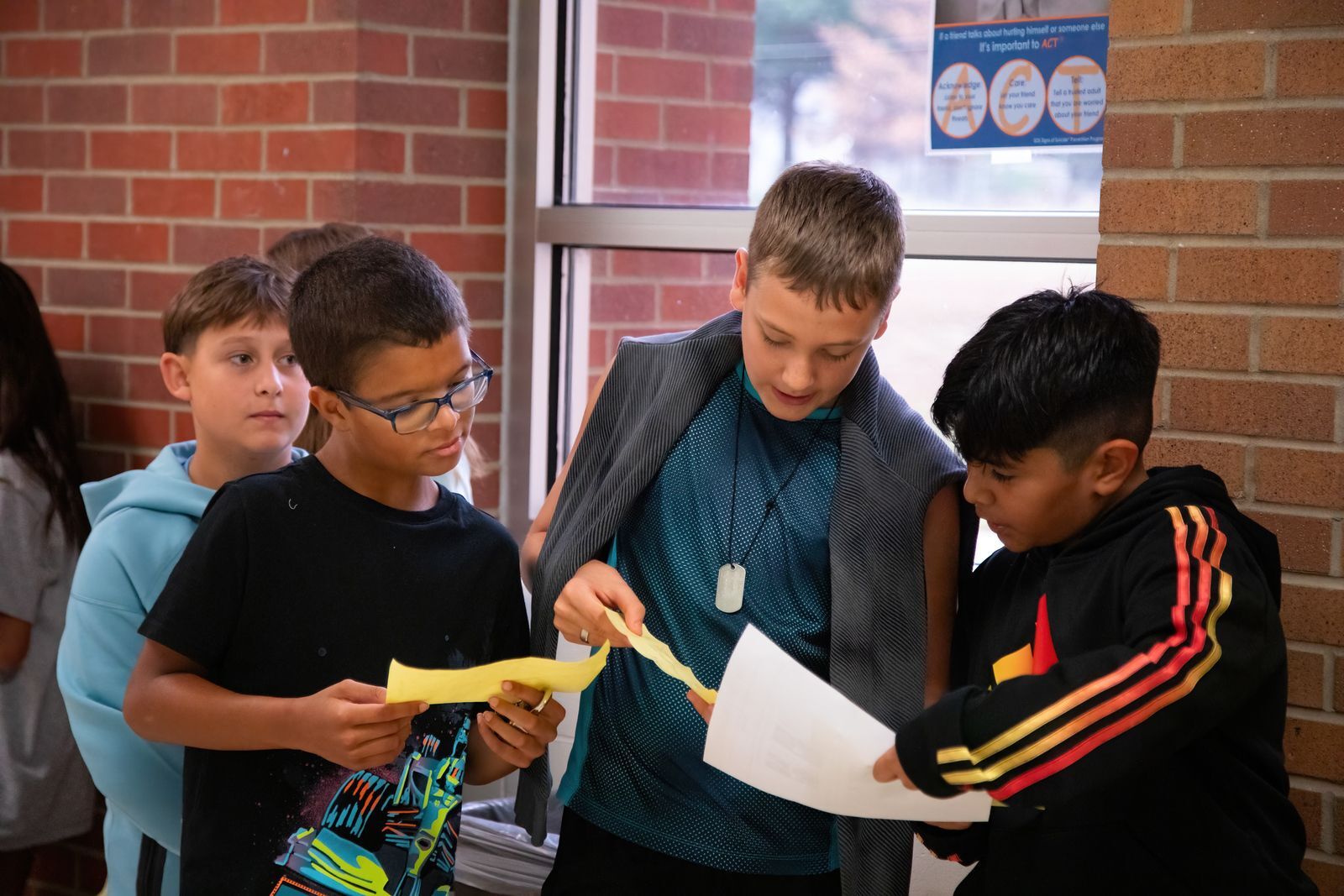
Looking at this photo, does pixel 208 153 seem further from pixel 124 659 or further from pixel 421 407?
pixel 421 407

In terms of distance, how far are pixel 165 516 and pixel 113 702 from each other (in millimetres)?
326

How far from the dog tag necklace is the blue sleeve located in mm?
1012

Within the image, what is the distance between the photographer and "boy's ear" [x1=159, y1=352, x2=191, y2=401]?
252 cm

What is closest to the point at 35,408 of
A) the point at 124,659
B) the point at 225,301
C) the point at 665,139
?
the point at 225,301

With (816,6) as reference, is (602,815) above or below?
below

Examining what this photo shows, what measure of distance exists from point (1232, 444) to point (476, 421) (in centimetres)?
185

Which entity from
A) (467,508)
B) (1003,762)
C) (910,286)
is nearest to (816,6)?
(910,286)

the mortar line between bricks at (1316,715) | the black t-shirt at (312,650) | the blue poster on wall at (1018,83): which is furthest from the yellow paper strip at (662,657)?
the blue poster on wall at (1018,83)

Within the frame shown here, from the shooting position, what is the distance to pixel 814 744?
1.49 metres

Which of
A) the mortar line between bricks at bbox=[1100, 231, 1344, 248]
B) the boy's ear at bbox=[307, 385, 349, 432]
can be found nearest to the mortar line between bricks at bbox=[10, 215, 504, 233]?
the boy's ear at bbox=[307, 385, 349, 432]

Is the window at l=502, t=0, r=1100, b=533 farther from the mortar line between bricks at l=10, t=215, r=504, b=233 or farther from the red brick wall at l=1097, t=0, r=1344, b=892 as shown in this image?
the red brick wall at l=1097, t=0, r=1344, b=892

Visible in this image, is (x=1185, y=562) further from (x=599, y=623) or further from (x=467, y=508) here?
(x=467, y=508)

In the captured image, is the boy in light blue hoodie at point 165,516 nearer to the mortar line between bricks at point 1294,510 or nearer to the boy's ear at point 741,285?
the boy's ear at point 741,285

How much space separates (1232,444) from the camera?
2.13 meters
